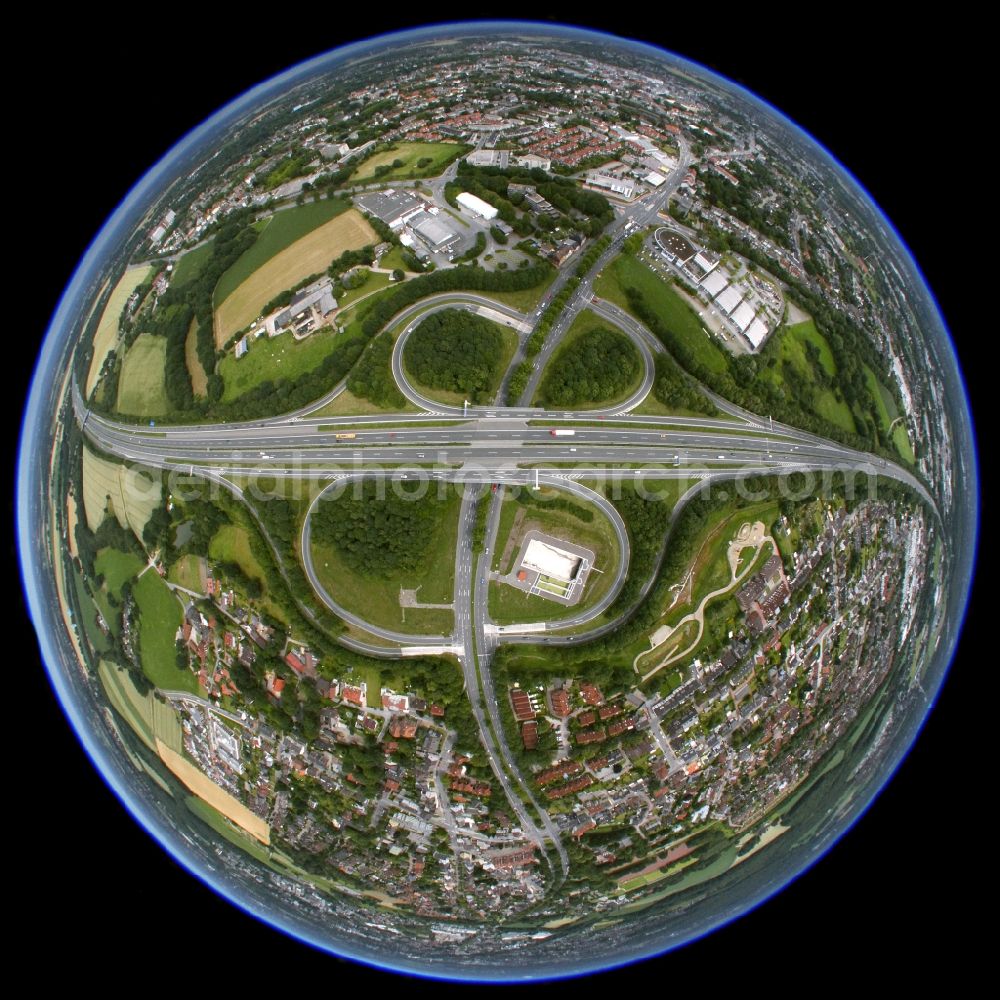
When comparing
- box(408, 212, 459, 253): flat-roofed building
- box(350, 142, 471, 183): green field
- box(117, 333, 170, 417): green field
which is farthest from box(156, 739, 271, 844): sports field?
box(350, 142, 471, 183): green field

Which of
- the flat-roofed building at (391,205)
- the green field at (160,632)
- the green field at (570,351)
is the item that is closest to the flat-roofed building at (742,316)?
the green field at (570,351)

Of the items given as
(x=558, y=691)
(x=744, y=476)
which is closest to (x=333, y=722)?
(x=558, y=691)

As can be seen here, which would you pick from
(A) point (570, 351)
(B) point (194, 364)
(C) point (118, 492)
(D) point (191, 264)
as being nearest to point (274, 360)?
(B) point (194, 364)

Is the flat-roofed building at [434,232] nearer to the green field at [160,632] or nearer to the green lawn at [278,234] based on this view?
the green lawn at [278,234]

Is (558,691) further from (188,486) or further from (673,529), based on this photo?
(188,486)

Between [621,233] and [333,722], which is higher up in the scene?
[621,233]
